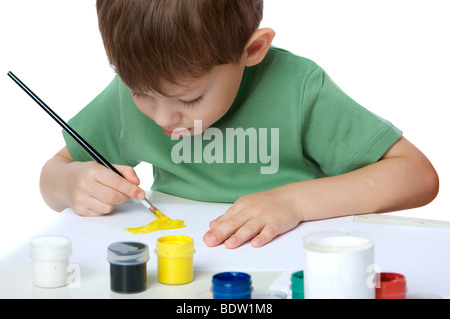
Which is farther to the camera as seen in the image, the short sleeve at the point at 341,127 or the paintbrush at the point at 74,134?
Answer: the short sleeve at the point at 341,127

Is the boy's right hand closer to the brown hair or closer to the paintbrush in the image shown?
the paintbrush

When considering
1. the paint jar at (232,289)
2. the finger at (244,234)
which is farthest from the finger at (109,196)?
the paint jar at (232,289)

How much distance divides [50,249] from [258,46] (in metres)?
0.56

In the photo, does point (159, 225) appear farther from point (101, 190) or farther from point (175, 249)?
point (175, 249)

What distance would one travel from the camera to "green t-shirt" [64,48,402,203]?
133 cm

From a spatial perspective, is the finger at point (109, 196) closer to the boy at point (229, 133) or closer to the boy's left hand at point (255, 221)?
the boy at point (229, 133)

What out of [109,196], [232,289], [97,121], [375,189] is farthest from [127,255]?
[97,121]

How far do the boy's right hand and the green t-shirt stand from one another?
19 centimetres

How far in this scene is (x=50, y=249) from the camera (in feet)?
2.84

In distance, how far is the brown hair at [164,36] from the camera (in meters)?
1.08

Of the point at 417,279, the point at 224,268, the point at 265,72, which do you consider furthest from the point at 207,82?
the point at 417,279

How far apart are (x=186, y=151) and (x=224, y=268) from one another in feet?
1.67
